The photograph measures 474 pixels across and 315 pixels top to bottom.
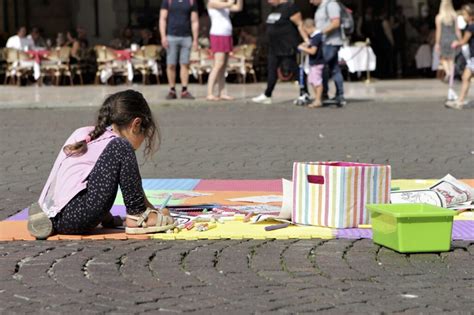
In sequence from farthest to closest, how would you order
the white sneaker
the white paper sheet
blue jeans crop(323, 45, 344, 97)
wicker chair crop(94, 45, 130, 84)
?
wicker chair crop(94, 45, 130, 84) → the white sneaker → blue jeans crop(323, 45, 344, 97) → the white paper sheet

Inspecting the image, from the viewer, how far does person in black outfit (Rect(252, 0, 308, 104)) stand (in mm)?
17750

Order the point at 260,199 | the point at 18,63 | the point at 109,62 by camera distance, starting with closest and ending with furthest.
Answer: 1. the point at 260,199
2. the point at 109,62
3. the point at 18,63

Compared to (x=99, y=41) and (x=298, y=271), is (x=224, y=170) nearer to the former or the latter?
(x=298, y=271)

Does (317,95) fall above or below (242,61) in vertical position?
below

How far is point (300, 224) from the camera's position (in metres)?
7.20

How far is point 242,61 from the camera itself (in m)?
22.9

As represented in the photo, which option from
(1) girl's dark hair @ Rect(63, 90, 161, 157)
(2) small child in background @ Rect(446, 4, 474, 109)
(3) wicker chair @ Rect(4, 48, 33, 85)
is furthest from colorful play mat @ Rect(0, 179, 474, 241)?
(3) wicker chair @ Rect(4, 48, 33, 85)

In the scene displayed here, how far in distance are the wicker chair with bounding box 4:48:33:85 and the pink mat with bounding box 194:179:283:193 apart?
46.4 feet

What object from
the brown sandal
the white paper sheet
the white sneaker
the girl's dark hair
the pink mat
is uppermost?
the girl's dark hair

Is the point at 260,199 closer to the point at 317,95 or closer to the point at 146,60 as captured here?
the point at 317,95

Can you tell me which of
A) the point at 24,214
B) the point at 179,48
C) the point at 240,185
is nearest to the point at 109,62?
the point at 179,48

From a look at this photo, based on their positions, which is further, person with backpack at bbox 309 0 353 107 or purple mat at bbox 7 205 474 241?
person with backpack at bbox 309 0 353 107

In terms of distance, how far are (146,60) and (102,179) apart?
16.4m

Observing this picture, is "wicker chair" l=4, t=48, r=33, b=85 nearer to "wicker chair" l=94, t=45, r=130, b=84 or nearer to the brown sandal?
"wicker chair" l=94, t=45, r=130, b=84
